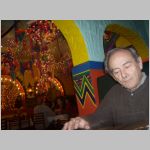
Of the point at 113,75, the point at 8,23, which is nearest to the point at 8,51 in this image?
the point at 8,23

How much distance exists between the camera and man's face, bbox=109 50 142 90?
356 cm

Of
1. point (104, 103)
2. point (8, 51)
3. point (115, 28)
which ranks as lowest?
point (104, 103)

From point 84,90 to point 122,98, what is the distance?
418 mm

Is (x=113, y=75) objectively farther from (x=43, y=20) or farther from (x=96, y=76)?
(x=43, y=20)

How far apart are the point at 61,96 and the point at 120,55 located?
2.55 ft

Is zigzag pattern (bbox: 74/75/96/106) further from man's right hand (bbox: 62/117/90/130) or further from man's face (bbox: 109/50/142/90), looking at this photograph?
man's face (bbox: 109/50/142/90)

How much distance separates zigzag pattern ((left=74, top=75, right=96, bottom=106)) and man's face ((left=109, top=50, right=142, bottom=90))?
0.99 ft

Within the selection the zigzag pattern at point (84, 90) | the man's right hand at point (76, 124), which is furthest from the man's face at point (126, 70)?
the man's right hand at point (76, 124)

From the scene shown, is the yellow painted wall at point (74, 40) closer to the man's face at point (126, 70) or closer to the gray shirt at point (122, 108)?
the man's face at point (126, 70)

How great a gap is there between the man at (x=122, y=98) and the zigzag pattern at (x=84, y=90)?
6.0 inches

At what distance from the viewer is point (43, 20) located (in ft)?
12.5

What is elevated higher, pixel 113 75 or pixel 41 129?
pixel 113 75

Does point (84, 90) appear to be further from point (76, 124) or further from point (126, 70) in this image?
point (126, 70)

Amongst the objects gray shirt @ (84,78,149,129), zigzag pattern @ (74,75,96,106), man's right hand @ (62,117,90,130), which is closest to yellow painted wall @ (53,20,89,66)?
zigzag pattern @ (74,75,96,106)
